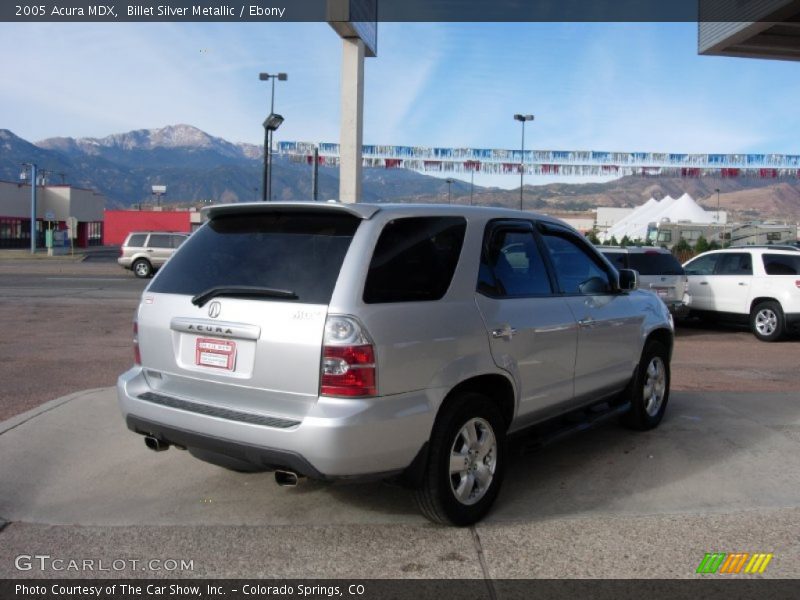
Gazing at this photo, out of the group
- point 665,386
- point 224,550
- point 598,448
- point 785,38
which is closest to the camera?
point 224,550

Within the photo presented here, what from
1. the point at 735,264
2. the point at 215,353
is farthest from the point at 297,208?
the point at 735,264

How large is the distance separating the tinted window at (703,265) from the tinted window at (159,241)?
2156cm

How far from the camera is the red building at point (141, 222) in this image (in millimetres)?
72438

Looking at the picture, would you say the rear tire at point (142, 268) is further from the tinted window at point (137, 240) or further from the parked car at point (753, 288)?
the parked car at point (753, 288)

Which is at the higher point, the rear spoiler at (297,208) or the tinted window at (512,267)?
the rear spoiler at (297,208)

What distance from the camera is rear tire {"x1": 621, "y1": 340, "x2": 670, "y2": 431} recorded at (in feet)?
19.4

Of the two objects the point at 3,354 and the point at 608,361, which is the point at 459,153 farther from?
the point at 608,361

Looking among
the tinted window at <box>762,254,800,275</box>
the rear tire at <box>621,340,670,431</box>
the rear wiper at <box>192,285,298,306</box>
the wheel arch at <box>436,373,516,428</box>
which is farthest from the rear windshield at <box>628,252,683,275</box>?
the rear wiper at <box>192,285,298,306</box>

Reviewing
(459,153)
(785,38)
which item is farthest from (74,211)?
(785,38)

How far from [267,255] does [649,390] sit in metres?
3.83

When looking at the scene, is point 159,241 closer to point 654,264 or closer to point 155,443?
point 654,264

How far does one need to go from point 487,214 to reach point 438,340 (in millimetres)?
1095

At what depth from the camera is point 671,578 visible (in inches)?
137

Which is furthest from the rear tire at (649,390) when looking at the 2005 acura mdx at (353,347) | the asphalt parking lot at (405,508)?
the 2005 acura mdx at (353,347)
